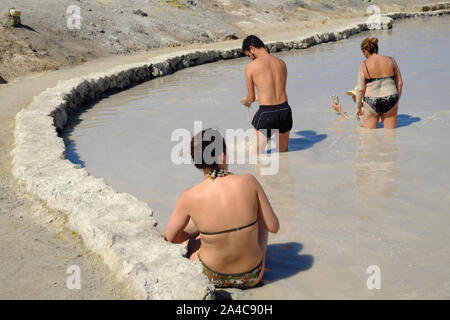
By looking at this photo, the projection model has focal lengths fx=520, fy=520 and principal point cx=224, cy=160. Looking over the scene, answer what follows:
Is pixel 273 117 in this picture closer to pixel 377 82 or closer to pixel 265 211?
pixel 377 82

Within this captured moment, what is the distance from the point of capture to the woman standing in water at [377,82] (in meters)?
6.79

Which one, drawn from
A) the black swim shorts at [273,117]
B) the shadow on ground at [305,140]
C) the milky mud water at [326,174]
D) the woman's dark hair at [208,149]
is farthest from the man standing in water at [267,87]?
the woman's dark hair at [208,149]

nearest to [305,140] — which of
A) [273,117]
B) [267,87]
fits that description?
[273,117]

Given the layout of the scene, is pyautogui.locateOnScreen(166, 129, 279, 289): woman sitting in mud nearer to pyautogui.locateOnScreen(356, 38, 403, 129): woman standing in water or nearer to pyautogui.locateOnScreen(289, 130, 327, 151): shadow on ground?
pyautogui.locateOnScreen(289, 130, 327, 151): shadow on ground

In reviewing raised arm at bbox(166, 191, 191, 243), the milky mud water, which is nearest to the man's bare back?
the milky mud water

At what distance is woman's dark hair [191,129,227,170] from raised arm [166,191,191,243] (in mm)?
237

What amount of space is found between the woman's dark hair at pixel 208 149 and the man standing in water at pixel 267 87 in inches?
124

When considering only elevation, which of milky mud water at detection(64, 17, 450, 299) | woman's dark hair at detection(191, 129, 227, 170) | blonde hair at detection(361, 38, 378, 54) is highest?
blonde hair at detection(361, 38, 378, 54)

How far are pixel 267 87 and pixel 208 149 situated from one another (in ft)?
10.8

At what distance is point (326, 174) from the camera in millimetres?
5723

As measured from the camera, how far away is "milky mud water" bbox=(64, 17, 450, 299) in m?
3.56

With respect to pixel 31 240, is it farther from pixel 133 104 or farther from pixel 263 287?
pixel 133 104

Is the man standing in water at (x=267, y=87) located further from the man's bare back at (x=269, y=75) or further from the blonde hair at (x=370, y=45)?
the blonde hair at (x=370, y=45)

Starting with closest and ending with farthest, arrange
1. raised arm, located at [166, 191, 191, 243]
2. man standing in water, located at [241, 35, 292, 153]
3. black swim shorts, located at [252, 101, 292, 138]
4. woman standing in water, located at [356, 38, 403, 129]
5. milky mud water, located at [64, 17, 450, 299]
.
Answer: raised arm, located at [166, 191, 191, 243] < milky mud water, located at [64, 17, 450, 299] < man standing in water, located at [241, 35, 292, 153] < black swim shorts, located at [252, 101, 292, 138] < woman standing in water, located at [356, 38, 403, 129]
